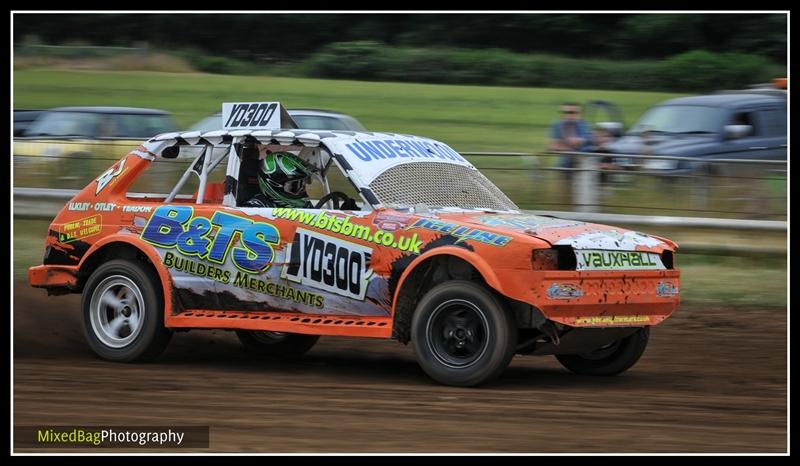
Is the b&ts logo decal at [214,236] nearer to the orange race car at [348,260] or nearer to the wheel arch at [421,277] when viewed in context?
the orange race car at [348,260]

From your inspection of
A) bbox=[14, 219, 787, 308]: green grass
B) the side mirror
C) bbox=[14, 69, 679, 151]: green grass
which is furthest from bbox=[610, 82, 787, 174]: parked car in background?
bbox=[14, 69, 679, 151]: green grass

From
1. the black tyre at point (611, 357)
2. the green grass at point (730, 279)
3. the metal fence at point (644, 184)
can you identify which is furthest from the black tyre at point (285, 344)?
the metal fence at point (644, 184)

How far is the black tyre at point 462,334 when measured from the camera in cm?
747

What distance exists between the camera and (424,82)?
2389 cm

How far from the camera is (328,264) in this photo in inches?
321

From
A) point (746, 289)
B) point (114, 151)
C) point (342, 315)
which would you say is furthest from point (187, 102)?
point (342, 315)

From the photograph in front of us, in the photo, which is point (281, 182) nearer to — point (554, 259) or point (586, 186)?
point (554, 259)

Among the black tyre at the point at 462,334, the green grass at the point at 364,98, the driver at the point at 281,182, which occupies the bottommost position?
the black tyre at the point at 462,334

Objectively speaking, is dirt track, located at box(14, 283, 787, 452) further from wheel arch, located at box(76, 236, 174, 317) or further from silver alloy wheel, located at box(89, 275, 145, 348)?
wheel arch, located at box(76, 236, 174, 317)

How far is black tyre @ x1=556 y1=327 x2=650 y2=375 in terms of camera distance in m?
8.52

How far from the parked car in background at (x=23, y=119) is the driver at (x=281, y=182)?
10.6m

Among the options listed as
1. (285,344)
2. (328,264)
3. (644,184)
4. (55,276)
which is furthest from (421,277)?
(644,184)

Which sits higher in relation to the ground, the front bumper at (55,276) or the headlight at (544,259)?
the headlight at (544,259)

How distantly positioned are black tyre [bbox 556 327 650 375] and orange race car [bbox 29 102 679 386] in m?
0.01
